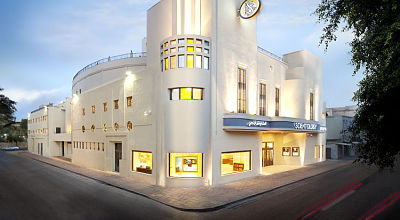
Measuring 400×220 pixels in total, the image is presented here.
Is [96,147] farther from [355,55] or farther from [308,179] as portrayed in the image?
[355,55]

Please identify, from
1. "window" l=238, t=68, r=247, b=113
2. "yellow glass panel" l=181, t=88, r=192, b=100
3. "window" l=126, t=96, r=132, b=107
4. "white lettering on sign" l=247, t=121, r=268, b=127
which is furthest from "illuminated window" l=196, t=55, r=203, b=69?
"window" l=126, t=96, r=132, b=107

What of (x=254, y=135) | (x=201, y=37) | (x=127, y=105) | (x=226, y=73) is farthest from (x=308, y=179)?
(x=127, y=105)

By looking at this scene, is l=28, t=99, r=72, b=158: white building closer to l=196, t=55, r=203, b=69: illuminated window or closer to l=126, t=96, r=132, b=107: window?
l=126, t=96, r=132, b=107: window

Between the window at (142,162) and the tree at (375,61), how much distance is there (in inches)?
556

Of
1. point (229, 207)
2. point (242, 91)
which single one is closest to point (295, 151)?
point (242, 91)

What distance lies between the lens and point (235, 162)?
19531 millimetres

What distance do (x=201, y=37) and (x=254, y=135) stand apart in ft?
31.7

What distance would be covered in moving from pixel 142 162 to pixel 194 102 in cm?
699

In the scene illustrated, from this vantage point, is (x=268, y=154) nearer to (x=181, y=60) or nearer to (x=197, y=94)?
(x=197, y=94)

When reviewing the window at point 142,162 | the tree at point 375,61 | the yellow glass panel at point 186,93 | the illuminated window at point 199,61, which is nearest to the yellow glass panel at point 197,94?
the yellow glass panel at point 186,93

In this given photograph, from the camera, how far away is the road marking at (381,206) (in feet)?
36.0

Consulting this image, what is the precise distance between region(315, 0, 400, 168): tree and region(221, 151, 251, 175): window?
952 cm

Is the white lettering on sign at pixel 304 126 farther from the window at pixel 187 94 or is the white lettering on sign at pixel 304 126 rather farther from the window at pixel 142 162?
the window at pixel 142 162

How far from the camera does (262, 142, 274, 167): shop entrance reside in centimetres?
2884
